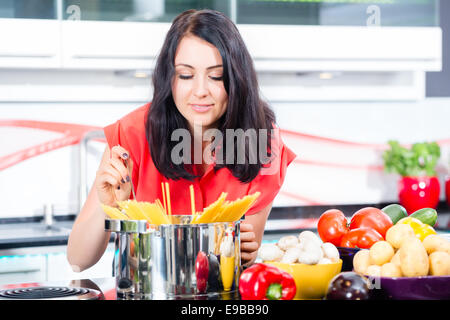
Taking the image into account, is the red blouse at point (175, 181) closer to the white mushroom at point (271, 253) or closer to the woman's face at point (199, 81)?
the woman's face at point (199, 81)

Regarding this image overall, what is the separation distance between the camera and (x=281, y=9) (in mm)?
3232

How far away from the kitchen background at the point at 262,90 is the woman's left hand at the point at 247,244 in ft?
4.35

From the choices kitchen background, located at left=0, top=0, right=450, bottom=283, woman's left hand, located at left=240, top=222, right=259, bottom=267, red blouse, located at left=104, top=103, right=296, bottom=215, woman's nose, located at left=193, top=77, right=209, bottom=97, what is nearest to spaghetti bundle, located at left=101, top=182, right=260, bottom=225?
woman's left hand, located at left=240, top=222, right=259, bottom=267

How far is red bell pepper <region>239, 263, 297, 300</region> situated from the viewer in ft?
3.84

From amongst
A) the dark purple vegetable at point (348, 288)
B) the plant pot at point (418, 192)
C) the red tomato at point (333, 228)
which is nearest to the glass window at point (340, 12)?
the plant pot at point (418, 192)

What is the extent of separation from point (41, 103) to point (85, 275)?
1.01 meters

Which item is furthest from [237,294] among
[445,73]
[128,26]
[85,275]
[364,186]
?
[445,73]

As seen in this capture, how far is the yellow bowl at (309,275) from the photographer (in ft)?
4.13

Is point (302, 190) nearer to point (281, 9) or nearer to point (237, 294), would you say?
point (281, 9)

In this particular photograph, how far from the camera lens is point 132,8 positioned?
304 cm

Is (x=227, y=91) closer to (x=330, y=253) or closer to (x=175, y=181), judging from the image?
(x=175, y=181)

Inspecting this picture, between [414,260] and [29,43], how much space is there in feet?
7.15

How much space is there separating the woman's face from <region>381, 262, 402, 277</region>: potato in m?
0.71

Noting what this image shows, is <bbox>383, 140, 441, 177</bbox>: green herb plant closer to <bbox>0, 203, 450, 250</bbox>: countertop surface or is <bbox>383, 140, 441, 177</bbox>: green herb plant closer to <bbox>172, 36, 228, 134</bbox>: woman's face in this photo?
<bbox>0, 203, 450, 250</bbox>: countertop surface
